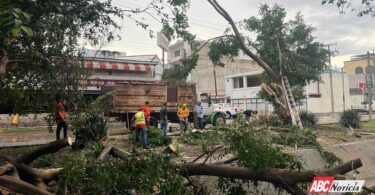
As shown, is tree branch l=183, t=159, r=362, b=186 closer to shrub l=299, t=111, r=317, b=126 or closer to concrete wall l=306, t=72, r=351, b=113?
shrub l=299, t=111, r=317, b=126

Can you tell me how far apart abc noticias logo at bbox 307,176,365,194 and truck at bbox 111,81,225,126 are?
42.0 feet

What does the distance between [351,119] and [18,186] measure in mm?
19553

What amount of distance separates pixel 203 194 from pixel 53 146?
8.70 ft

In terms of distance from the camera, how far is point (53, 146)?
6.51 m

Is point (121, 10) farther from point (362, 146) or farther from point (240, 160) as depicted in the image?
point (362, 146)

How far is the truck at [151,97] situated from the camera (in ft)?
61.2

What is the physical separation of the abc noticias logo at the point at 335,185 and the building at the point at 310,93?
4308 cm

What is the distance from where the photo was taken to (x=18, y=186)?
189 inches

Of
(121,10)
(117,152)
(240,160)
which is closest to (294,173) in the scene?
(240,160)

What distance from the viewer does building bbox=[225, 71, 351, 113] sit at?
48.2 meters

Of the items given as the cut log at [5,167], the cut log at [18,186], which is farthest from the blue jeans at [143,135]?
the cut log at [18,186]

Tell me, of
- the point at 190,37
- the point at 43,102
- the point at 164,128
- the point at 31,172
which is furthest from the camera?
the point at 164,128

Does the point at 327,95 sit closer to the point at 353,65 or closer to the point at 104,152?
the point at 353,65

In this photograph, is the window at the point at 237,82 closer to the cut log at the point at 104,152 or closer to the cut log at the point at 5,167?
the cut log at the point at 104,152
